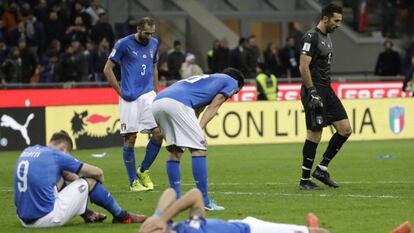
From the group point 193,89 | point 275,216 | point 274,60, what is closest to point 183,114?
point 193,89

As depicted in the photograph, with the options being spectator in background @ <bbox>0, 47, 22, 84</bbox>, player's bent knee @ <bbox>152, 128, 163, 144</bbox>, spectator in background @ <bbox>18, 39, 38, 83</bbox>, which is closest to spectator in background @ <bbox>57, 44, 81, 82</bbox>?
spectator in background @ <bbox>18, 39, 38, 83</bbox>

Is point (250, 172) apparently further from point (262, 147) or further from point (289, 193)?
point (262, 147)

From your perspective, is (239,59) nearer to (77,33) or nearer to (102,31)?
(102,31)

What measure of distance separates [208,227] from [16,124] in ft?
51.7

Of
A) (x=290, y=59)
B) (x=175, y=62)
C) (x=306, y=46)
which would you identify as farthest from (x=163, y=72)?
(x=306, y=46)

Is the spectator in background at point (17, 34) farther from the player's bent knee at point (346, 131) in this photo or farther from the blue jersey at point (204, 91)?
the blue jersey at point (204, 91)

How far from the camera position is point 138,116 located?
1614cm

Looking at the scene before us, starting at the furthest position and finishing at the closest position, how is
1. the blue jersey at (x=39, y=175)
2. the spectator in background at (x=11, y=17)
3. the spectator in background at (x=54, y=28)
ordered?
the spectator in background at (x=54, y=28), the spectator in background at (x=11, y=17), the blue jersey at (x=39, y=175)

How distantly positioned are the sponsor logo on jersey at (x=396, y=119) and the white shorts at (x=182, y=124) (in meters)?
15.2

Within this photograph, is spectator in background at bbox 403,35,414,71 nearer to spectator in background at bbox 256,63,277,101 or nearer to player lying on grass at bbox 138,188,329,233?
spectator in background at bbox 256,63,277,101

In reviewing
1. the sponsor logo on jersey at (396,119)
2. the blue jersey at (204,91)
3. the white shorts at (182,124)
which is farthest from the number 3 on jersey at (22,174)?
the sponsor logo on jersey at (396,119)

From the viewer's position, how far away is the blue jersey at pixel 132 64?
16.1 meters

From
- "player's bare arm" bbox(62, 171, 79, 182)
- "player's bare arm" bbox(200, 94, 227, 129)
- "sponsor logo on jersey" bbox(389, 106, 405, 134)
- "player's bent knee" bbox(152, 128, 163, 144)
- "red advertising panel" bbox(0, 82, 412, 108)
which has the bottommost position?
"sponsor logo on jersey" bbox(389, 106, 405, 134)

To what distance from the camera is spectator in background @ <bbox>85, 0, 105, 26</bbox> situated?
1272 inches
